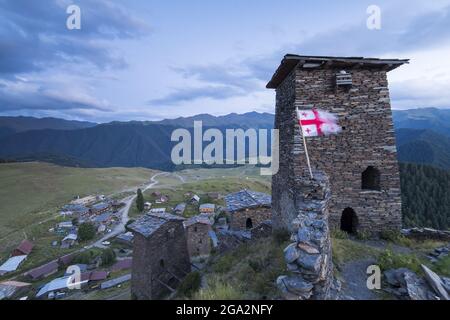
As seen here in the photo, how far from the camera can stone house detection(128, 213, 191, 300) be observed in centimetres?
1927

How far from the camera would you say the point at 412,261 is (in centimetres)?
966

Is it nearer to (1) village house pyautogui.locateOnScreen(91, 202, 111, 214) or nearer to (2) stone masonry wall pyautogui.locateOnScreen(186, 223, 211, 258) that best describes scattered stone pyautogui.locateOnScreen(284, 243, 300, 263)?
(2) stone masonry wall pyautogui.locateOnScreen(186, 223, 211, 258)

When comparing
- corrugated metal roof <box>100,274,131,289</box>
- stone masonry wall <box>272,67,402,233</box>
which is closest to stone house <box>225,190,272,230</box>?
stone masonry wall <box>272,67,402,233</box>

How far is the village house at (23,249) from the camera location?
55.5 meters

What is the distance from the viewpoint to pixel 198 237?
34.3 metres

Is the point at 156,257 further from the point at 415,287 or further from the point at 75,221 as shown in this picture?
the point at 75,221

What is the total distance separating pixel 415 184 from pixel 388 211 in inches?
4611

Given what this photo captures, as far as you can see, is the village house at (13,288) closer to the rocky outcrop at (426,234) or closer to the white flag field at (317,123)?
the white flag field at (317,123)

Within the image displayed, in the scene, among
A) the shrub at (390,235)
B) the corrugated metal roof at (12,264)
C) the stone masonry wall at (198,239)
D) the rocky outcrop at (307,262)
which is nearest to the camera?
the rocky outcrop at (307,262)

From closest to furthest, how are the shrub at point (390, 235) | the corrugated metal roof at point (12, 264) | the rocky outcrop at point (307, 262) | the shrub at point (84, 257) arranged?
the rocky outcrop at point (307, 262) → the shrub at point (390, 235) → the shrub at point (84, 257) → the corrugated metal roof at point (12, 264)

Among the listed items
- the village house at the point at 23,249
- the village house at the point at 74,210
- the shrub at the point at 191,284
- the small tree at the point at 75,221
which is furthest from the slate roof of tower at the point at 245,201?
the village house at the point at 74,210

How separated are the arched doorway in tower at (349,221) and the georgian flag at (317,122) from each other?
442 centimetres

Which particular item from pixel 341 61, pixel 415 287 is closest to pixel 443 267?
pixel 415 287
